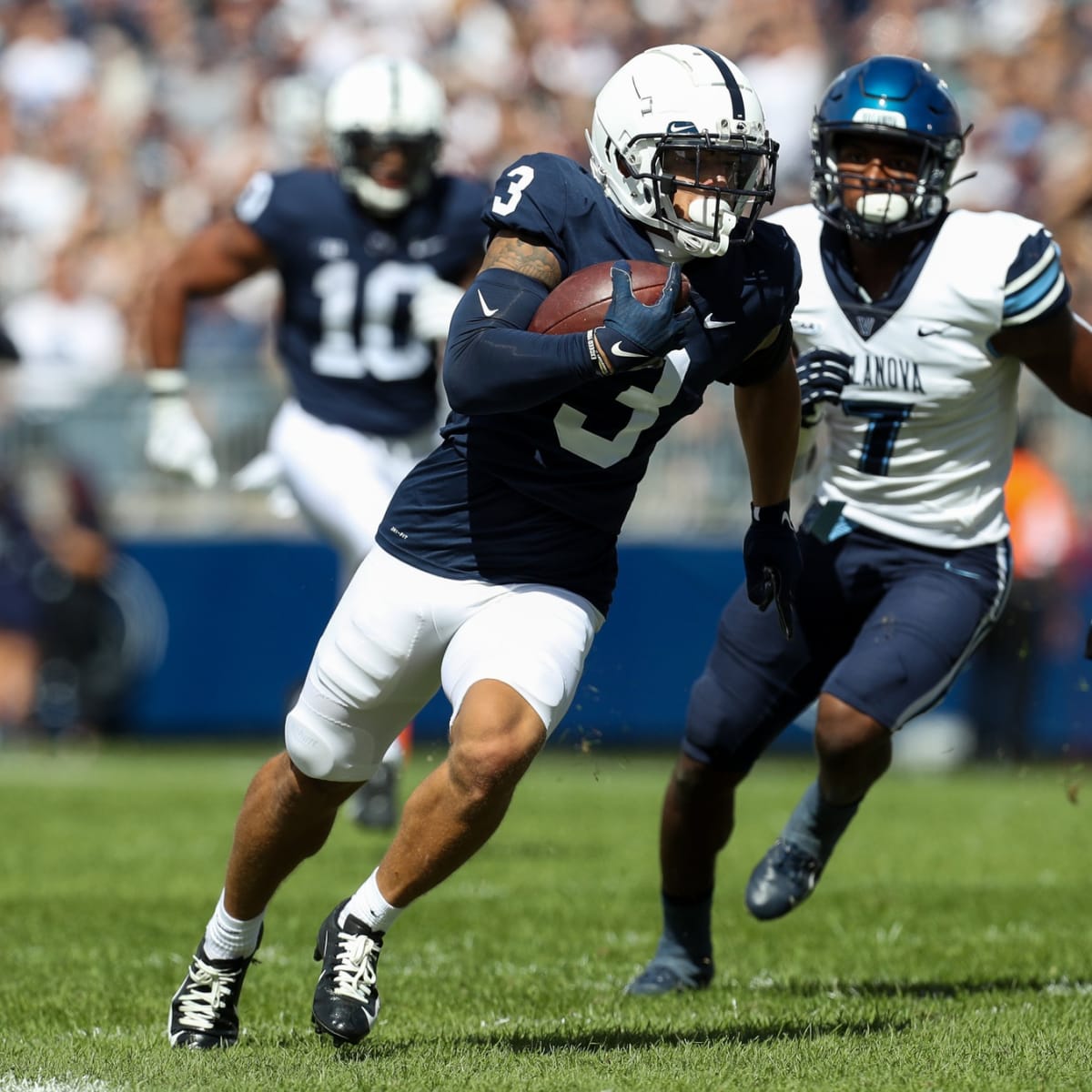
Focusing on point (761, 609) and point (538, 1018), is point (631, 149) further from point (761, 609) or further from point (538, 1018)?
point (538, 1018)

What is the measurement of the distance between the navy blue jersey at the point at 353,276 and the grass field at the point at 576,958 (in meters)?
1.59

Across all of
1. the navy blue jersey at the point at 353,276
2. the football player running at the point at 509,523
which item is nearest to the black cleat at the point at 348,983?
the football player running at the point at 509,523

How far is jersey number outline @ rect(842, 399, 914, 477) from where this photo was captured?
4.47 m

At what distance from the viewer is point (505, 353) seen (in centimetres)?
328

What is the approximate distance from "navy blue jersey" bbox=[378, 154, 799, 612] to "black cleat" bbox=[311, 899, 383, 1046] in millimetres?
659

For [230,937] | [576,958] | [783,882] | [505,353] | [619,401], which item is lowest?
[576,958]

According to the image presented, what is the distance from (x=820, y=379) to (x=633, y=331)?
51.2 inches

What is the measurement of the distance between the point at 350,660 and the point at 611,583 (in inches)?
20.3

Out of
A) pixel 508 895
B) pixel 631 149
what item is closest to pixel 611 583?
pixel 631 149

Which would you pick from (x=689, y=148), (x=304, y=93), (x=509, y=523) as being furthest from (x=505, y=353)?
(x=304, y=93)

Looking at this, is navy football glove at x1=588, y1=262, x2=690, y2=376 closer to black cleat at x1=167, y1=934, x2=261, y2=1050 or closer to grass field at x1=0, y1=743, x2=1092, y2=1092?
grass field at x1=0, y1=743, x2=1092, y2=1092

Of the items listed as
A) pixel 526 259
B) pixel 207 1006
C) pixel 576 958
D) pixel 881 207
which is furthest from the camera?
pixel 576 958

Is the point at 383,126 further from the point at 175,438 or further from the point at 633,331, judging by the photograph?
the point at 633,331

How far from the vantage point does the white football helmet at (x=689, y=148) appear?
3498mm
